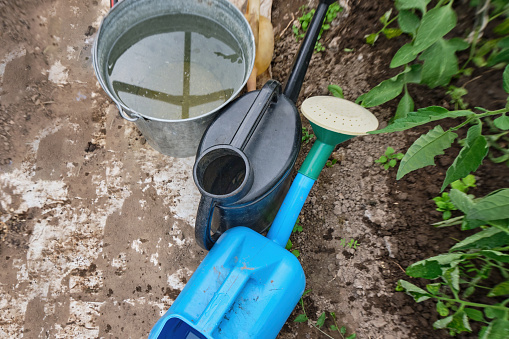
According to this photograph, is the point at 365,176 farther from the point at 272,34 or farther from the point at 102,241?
the point at 102,241

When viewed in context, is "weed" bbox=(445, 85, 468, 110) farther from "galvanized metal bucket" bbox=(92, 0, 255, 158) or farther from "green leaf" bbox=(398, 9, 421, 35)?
"galvanized metal bucket" bbox=(92, 0, 255, 158)

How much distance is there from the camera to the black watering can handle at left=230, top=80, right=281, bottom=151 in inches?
29.2

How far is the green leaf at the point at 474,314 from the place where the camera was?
673 mm

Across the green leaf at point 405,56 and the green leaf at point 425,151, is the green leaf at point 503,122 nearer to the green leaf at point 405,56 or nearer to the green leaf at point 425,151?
the green leaf at point 425,151

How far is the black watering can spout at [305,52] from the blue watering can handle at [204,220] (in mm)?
434

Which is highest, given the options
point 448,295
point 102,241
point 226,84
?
point 226,84

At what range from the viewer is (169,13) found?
1.08 metres

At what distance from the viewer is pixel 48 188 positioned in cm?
131

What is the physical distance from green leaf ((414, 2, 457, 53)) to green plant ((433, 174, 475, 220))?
1.18 feet

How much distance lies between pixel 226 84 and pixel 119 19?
1.35 ft

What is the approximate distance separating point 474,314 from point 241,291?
0.56 meters

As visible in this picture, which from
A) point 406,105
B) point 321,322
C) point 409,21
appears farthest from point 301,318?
point 409,21

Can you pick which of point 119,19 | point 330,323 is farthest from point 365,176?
point 119,19

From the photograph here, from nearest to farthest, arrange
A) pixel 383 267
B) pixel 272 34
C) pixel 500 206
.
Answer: pixel 500 206 < pixel 383 267 < pixel 272 34
